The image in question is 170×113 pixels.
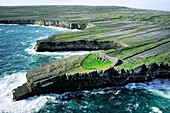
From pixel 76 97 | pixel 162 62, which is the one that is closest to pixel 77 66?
pixel 76 97

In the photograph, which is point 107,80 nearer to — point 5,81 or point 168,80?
point 168,80

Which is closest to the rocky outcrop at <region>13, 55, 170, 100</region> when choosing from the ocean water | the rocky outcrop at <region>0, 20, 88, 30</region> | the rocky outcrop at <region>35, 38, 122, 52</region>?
the ocean water

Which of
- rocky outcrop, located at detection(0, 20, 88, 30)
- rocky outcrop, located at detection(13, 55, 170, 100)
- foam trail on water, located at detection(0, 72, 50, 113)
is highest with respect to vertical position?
rocky outcrop, located at detection(13, 55, 170, 100)

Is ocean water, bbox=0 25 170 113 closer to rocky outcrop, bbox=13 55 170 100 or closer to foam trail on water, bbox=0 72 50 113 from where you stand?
foam trail on water, bbox=0 72 50 113

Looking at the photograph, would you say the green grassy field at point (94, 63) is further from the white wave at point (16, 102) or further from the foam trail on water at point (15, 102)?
the foam trail on water at point (15, 102)

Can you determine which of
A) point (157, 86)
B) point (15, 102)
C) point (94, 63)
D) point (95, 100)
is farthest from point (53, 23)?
point (95, 100)
